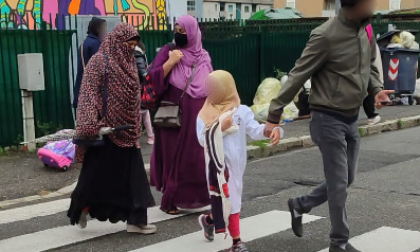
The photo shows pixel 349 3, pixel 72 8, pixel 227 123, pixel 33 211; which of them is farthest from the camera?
pixel 72 8

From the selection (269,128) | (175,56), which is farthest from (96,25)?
(269,128)

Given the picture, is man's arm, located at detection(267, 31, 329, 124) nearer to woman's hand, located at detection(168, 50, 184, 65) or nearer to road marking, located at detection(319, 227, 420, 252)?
road marking, located at detection(319, 227, 420, 252)

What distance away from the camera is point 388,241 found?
4.75m

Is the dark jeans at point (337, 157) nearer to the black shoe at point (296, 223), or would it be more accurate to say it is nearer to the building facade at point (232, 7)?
the black shoe at point (296, 223)

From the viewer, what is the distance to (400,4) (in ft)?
164

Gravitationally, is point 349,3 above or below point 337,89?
above

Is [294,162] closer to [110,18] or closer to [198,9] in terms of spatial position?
[110,18]

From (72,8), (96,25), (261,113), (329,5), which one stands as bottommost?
(261,113)

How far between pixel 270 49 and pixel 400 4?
41.3 m

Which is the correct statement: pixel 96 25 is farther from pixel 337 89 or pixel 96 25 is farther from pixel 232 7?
pixel 232 7

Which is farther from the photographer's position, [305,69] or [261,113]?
[261,113]

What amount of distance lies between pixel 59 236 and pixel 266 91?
24.5ft

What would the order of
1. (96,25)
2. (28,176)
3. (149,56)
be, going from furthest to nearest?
(149,56) < (28,176) < (96,25)

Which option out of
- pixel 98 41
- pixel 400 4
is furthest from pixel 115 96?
pixel 400 4
